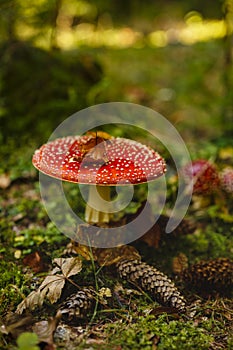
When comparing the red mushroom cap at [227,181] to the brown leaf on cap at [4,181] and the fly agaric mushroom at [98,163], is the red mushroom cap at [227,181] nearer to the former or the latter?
the fly agaric mushroom at [98,163]

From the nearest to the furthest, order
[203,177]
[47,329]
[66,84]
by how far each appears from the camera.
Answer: [47,329] → [203,177] → [66,84]

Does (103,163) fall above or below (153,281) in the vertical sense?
above

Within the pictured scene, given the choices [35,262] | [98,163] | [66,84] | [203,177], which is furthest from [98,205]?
[66,84]

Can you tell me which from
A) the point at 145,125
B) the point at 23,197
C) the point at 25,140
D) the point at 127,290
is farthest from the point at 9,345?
the point at 145,125

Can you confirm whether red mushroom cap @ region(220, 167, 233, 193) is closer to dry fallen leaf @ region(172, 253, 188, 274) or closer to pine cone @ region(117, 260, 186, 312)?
dry fallen leaf @ region(172, 253, 188, 274)

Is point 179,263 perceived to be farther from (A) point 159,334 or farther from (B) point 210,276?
(A) point 159,334

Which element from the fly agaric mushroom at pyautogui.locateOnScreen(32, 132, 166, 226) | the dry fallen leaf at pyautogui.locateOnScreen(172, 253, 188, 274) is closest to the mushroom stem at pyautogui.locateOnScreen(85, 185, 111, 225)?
the fly agaric mushroom at pyautogui.locateOnScreen(32, 132, 166, 226)
